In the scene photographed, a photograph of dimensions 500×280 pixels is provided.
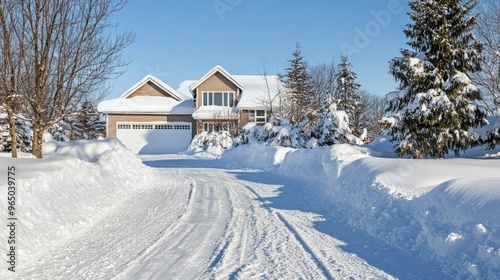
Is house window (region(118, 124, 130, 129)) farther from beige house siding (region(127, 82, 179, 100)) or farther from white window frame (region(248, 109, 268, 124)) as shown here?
white window frame (region(248, 109, 268, 124))

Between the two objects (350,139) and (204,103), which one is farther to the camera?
(204,103)

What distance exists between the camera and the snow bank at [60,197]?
487 centimetres

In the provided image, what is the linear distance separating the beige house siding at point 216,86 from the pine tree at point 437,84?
22.3m

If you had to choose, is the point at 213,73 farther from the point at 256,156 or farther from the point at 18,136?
the point at 18,136

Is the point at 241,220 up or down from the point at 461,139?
down

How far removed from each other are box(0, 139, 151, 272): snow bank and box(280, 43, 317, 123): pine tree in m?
16.4

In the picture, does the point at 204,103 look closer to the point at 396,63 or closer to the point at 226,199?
the point at 396,63

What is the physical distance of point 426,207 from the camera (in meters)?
5.27

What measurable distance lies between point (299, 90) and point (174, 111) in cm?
1240

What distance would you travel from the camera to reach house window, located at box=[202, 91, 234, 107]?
3431cm

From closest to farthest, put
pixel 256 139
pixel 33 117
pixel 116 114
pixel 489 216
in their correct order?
pixel 489 216 < pixel 33 117 < pixel 256 139 < pixel 116 114

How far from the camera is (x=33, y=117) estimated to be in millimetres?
9992

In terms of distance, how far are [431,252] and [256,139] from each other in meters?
18.3

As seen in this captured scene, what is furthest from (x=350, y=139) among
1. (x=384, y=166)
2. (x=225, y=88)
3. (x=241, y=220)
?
(x=225, y=88)
